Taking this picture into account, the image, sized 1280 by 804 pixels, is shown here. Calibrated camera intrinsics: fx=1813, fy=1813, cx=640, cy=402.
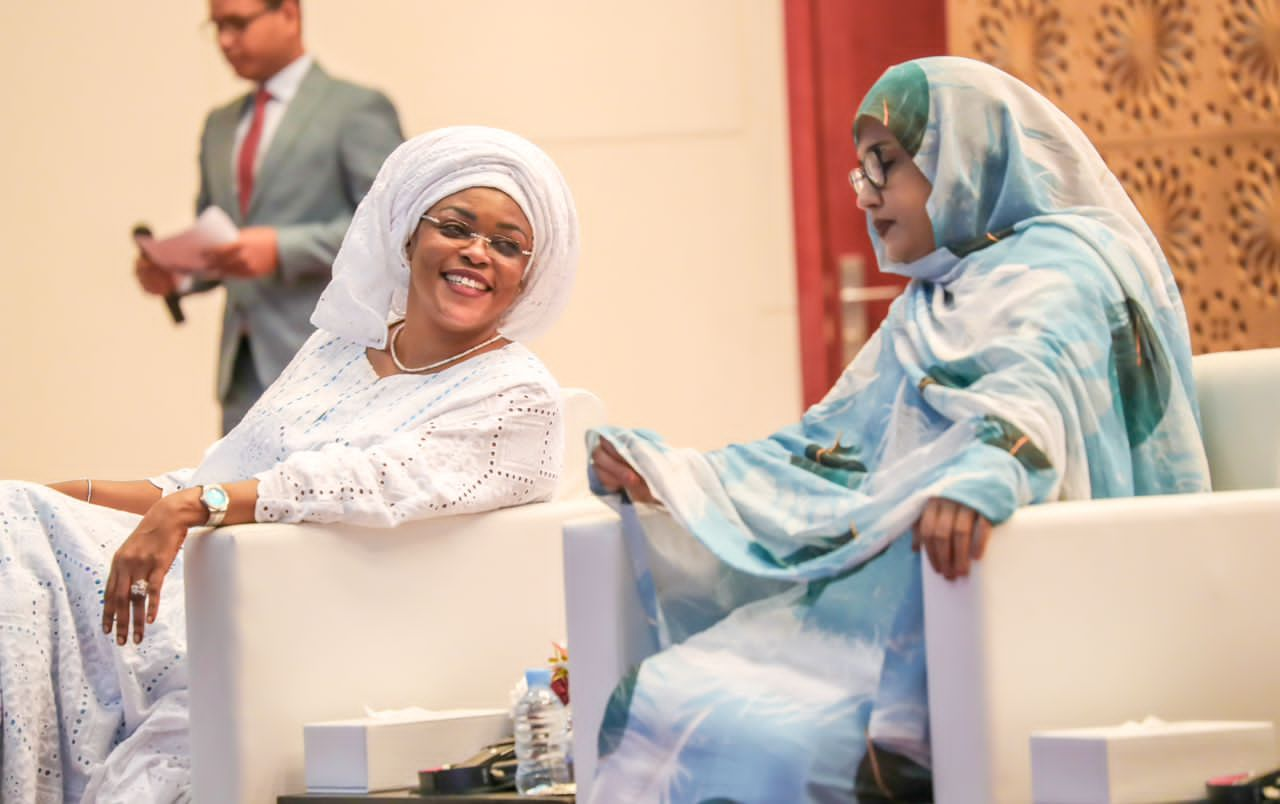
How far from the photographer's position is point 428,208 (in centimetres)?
311

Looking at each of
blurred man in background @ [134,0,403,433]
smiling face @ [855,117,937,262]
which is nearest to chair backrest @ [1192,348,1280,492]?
smiling face @ [855,117,937,262]

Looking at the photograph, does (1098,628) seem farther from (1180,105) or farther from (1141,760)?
(1180,105)

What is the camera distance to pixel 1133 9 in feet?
16.2

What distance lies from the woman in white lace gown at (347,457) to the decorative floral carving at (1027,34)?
7.20 ft

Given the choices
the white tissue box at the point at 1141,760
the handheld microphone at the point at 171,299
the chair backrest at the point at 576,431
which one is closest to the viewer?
the white tissue box at the point at 1141,760

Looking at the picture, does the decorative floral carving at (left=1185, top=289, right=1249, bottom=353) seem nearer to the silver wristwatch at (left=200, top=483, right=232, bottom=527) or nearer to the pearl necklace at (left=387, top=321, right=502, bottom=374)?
the pearl necklace at (left=387, top=321, right=502, bottom=374)

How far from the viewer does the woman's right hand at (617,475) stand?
2.46m

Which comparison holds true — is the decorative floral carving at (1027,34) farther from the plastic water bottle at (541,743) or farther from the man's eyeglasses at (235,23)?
the plastic water bottle at (541,743)

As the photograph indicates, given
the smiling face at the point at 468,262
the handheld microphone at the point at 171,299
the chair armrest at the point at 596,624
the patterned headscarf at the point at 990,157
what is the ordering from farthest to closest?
the handheld microphone at the point at 171,299 < the smiling face at the point at 468,262 < the patterned headscarf at the point at 990,157 < the chair armrest at the point at 596,624

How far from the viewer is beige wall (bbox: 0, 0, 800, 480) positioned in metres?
5.68

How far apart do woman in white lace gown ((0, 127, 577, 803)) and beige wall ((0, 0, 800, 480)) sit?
8.12ft

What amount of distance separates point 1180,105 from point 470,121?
217 centimetres

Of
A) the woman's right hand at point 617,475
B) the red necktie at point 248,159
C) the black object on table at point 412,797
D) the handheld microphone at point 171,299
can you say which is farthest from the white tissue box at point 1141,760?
the handheld microphone at point 171,299

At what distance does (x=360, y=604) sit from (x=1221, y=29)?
3218 mm
